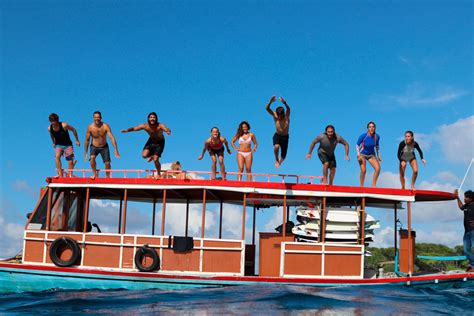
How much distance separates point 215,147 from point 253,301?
13.8ft

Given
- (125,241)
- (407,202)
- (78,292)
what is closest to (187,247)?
(125,241)

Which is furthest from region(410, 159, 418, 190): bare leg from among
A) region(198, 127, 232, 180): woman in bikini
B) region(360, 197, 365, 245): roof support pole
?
region(198, 127, 232, 180): woman in bikini

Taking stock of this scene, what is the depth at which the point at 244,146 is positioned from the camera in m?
14.1

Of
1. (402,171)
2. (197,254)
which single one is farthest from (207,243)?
(402,171)

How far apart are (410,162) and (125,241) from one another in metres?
7.50

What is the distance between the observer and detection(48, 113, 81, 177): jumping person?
14.2 metres

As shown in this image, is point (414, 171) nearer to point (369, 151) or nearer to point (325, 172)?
point (369, 151)

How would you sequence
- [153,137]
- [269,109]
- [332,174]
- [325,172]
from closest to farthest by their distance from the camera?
[153,137] → [269,109] → [325,172] → [332,174]

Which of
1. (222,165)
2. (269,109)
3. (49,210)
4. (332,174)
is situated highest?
(269,109)

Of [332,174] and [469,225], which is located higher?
[332,174]

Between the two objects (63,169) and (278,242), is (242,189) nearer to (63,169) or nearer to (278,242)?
(278,242)

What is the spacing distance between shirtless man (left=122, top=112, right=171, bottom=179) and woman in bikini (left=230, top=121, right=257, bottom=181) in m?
1.75

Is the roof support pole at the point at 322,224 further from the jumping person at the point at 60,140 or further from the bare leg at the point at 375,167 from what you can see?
the jumping person at the point at 60,140

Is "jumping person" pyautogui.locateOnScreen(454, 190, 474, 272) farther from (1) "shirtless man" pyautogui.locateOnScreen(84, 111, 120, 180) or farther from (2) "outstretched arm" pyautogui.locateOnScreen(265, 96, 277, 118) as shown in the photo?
(1) "shirtless man" pyautogui.locateOnScreen(84, 111, 120, 180)
